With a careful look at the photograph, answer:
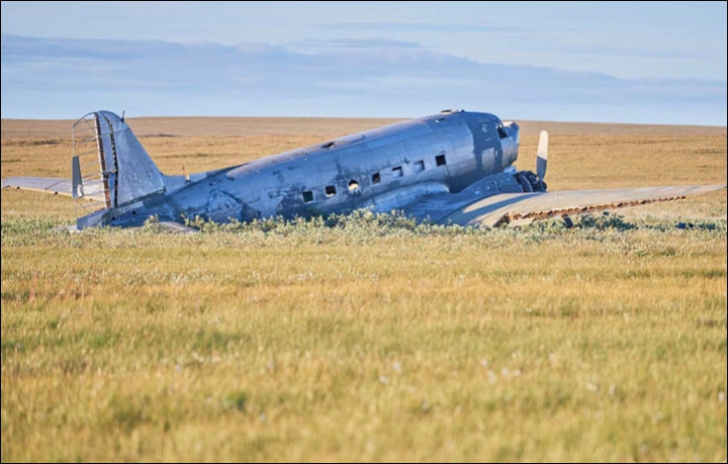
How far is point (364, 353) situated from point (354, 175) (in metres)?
19.6

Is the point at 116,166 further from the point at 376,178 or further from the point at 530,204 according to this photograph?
the point at 530,204

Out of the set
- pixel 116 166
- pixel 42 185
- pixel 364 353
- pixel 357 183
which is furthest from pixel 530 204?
pixel 364 353

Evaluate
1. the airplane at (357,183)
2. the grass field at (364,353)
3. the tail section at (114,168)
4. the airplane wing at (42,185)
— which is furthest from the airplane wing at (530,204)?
the airplane wing at (42,185)

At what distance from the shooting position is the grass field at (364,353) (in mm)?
6723

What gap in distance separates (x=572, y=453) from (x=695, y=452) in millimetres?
867

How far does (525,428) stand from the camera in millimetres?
6895

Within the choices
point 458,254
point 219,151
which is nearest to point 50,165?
point 219,151

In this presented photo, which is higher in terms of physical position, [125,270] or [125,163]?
[125,163]

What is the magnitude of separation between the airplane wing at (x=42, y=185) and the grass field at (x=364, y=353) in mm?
8624

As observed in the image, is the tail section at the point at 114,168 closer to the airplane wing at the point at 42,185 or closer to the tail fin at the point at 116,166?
the tail fin at the point at 116,166

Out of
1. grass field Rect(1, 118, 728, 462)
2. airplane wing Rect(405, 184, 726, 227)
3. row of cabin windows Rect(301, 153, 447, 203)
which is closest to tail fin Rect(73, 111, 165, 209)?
row of cabin windows Rect(301, 153, 447, 203)

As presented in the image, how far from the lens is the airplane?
1003 inches

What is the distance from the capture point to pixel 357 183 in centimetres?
2892

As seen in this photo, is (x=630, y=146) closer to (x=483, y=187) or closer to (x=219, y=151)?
(x=219, y=151)
